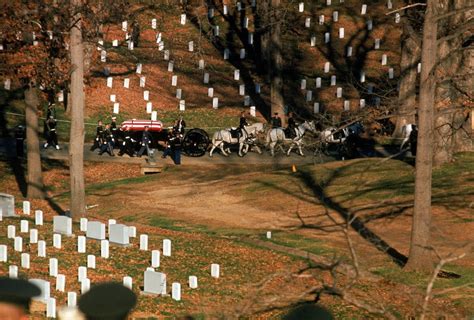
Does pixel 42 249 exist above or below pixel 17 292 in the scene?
below

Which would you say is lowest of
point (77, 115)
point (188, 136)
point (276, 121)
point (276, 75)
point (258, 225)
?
point (258, 225)

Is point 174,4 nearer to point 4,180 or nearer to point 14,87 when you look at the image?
point 14,87

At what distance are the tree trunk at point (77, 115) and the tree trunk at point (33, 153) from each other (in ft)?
15.5

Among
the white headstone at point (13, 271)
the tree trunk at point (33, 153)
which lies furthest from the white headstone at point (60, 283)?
the tree trunk at point (33, 153)

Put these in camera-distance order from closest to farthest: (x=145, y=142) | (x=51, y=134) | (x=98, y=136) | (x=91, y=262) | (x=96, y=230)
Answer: (x=91, y=262)
(x=96, y=230)
(x=145, y=142)
(x=51, y=134)
(x=98, y=136)

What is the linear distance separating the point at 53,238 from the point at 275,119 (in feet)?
59.7

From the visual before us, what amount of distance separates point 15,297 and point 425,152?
1938 centimetres

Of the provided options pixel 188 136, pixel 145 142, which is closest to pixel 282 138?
pixel 188 136

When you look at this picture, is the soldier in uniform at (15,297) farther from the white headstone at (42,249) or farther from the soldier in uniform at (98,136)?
the soldier in uniform at (98,136)

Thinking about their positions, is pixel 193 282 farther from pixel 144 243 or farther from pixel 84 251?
pixel 84 251

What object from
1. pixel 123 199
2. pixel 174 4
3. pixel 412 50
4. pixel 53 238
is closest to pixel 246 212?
pixel 123 199

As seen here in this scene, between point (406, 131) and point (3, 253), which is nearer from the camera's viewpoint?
point (3, 253)

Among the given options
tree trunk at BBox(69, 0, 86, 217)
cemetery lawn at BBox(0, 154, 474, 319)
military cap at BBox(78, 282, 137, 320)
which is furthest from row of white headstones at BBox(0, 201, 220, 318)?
military cap at BBox(78, 282, 137, 320)

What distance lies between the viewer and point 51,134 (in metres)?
40.5
